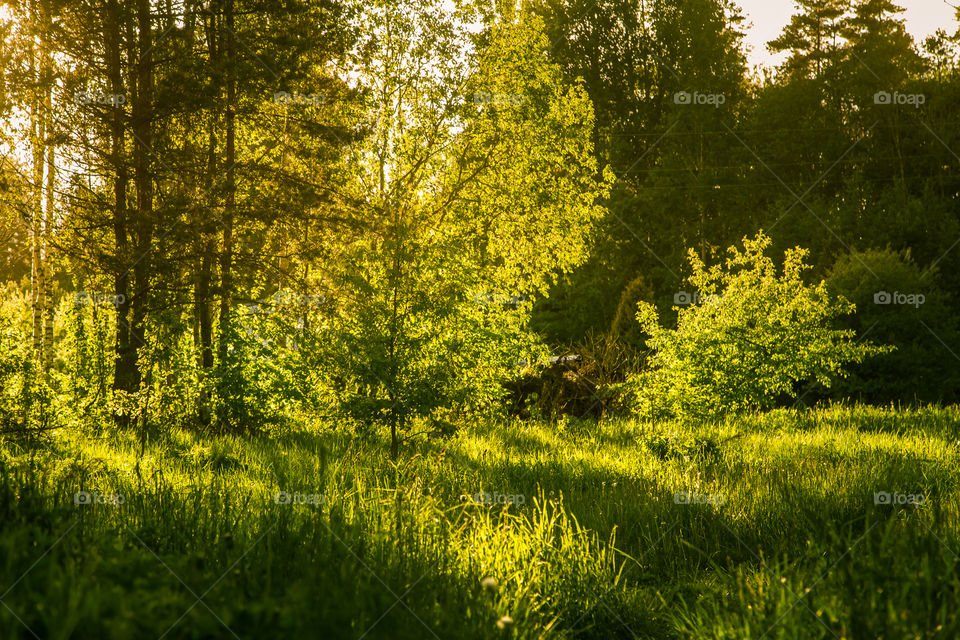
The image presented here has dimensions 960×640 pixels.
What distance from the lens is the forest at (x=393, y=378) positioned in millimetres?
3121

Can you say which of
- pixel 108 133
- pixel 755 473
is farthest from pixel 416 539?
pixel 108 133

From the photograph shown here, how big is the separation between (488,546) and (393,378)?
3191mm

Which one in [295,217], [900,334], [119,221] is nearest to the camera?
[119,221]

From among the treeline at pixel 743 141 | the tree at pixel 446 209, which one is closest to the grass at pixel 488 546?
the tree at pixel 446 209

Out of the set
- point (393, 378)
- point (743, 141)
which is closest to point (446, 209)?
point (393, 378)

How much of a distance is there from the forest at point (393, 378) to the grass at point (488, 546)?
0.10 feet

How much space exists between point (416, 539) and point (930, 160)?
102 ft

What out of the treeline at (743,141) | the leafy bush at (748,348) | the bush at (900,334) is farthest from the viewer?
the treeline at (743,141)

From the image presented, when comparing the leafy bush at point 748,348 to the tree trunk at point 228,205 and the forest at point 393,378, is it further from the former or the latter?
the tree trunk at point 228,205

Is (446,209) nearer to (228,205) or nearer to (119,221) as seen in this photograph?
(228,205)

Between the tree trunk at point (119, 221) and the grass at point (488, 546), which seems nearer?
the grass at point (488, 546)

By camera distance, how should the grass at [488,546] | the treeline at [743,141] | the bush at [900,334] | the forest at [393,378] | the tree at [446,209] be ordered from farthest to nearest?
1. the treeline at [743,141]
2. the bush at [900,334]
3. the tree at [446,209]
4. the forest at [393,378]
5. the grass at [488,546]

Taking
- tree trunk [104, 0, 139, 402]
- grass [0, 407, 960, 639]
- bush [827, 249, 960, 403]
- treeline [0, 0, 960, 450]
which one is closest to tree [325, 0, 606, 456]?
treeline [0, 0, 960, 450]

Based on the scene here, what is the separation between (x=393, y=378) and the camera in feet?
23.3
